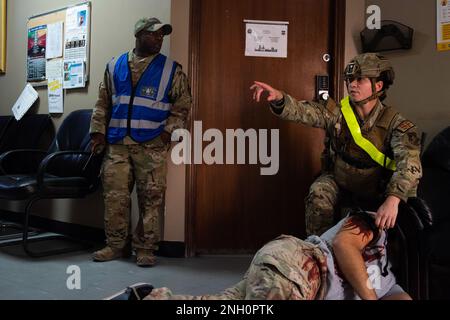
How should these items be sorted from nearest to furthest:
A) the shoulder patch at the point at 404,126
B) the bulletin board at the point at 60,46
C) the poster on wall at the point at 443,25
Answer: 1. the shoulder patch at the point at 404,126
2. the poster on wall at the point at 443,25
3. the bulletin board at the point at 60,46

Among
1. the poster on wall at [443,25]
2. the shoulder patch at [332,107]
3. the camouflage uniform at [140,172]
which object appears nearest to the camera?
the shoulder patch at [332,107]

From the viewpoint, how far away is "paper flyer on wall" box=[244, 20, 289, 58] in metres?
2.69

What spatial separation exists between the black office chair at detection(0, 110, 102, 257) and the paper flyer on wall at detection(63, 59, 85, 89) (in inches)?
9.9

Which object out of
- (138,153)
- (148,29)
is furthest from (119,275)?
(148,29)

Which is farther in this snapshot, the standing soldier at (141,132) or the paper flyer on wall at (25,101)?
the paper flyer on wall at (25,101)

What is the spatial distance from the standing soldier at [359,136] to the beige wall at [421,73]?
66 cm

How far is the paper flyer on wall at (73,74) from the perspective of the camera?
10.1ft

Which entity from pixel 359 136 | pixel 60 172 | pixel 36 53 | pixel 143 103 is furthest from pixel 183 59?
pixel 36 53

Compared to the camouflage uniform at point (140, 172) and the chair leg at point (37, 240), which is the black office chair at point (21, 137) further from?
the camouflage uniform at point (140, 172)

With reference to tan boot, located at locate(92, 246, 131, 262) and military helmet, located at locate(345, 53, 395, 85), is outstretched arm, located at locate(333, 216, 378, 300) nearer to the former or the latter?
military helmet, located at locate(345, 53, 395, 85)

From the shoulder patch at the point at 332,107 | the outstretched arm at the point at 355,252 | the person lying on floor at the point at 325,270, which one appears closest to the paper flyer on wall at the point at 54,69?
the shoulder patch at the point at 332,107

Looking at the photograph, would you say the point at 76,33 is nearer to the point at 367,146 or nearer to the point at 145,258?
the point at 145,258

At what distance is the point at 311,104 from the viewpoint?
6.66 feet

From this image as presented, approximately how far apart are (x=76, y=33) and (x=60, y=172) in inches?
41.5
